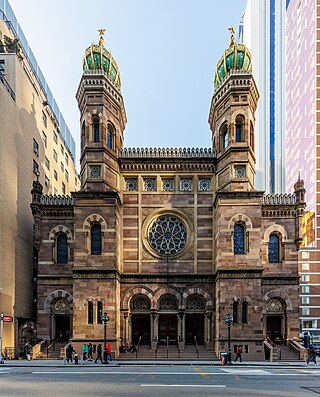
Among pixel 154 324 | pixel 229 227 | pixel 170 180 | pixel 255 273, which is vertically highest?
pixel 170 180

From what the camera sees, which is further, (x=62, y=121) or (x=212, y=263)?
(x=62, y=121)

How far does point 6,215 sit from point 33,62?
1125 inches

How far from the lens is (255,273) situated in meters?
46.3

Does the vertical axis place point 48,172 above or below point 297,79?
below

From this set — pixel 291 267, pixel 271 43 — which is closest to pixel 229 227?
pixel 291 267

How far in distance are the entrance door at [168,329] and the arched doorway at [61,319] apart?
7812 mm

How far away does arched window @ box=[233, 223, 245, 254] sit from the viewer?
47.2 metres

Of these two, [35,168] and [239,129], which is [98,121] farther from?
[35,168]

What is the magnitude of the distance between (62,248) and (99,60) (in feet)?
53.9

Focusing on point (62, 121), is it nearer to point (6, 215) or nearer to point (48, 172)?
point (48, 172)

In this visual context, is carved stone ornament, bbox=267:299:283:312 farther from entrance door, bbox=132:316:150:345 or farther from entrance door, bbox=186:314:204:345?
entrance door, bbox=132:316:150:345

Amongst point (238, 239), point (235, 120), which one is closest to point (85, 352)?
point (238, 239)

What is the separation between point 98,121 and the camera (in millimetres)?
49625

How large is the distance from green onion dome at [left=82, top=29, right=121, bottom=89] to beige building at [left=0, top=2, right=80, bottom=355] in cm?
682
